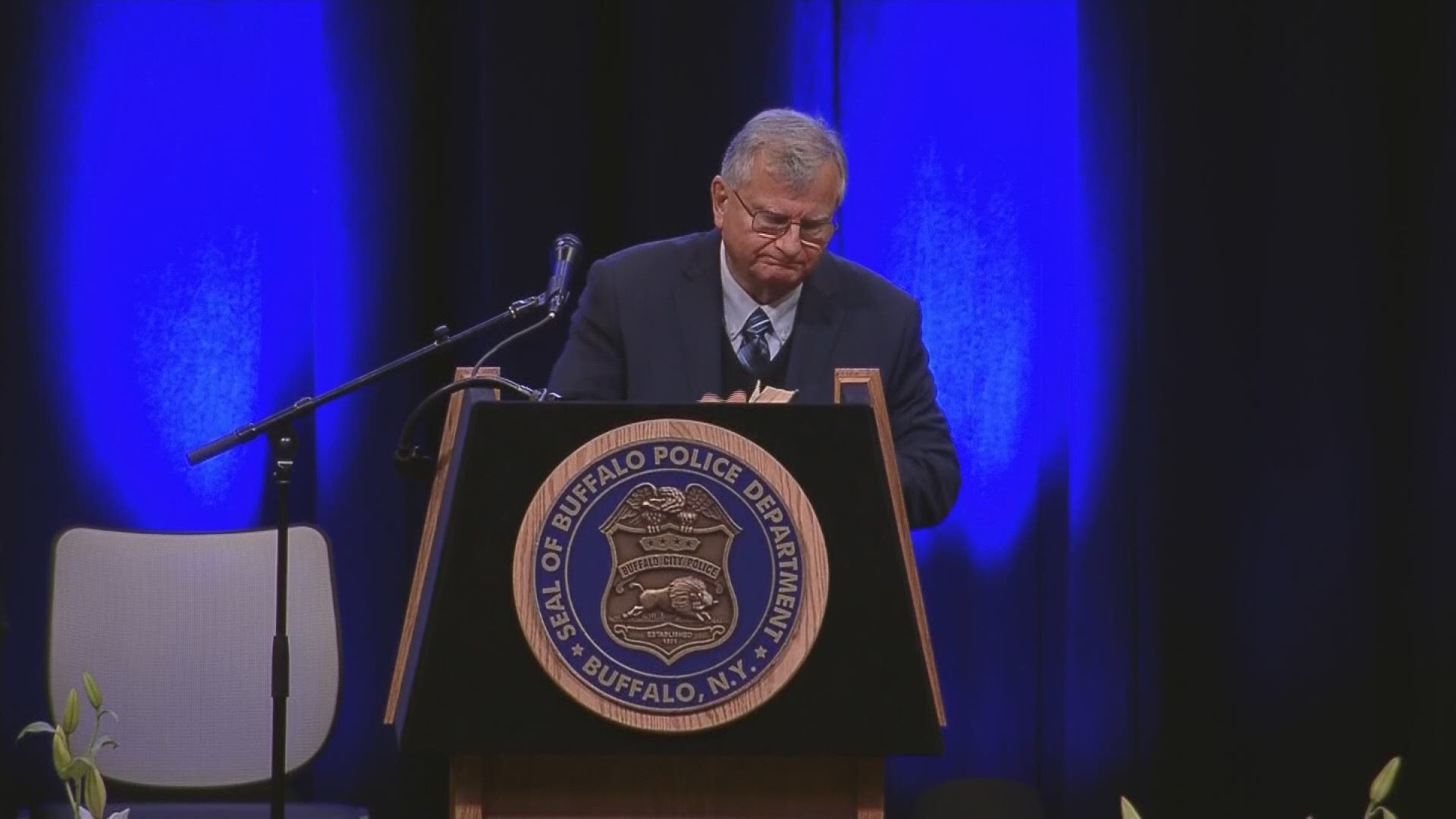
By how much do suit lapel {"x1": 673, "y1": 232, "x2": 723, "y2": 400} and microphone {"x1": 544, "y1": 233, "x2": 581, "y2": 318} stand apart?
260 millimetres

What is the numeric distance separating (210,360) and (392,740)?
0.92m

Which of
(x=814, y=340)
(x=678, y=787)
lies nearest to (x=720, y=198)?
(x=814, y=340)

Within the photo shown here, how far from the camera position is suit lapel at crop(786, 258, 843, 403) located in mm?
2418

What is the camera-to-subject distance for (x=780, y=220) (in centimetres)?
250

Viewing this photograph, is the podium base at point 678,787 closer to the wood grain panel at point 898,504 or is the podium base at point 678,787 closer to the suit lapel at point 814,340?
the wood grain panel at point 898,504

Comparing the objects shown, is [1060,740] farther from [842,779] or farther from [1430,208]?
[842,779]

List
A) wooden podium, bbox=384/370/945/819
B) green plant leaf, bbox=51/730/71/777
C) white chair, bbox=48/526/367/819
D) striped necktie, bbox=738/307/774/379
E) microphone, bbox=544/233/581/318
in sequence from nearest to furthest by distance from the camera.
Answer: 1. green plant leaf, bbox=51/730/71/777
2. wooden podium, bbox=384/370/945/819
3. microphone, bbox=544/233/581/318
4. striped necktie, bbox=738/307/774/379
5. white chair, bbox=48/526/367/819

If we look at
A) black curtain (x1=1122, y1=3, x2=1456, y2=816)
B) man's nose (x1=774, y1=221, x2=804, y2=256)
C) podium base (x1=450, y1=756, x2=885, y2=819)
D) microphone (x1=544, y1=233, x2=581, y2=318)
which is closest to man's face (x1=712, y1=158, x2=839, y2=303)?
man's nose (x1=774, y1=221, x2=804, y2=256)

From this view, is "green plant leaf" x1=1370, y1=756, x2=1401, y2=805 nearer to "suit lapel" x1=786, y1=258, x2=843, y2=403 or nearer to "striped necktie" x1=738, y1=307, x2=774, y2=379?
"suit lapel" x1=786, y1=258, x2=843, y2=403

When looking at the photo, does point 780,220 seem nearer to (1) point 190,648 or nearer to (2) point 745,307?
(2) point 745,307

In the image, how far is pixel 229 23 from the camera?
4062 mm

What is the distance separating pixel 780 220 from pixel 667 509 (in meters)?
0.91

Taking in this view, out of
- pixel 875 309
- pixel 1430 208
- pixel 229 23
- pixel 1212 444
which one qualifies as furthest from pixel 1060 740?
pixel 229 23

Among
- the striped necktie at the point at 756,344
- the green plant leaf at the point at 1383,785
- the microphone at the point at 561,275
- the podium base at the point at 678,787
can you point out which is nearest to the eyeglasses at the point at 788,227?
the striped necktie at the point at 756,344
